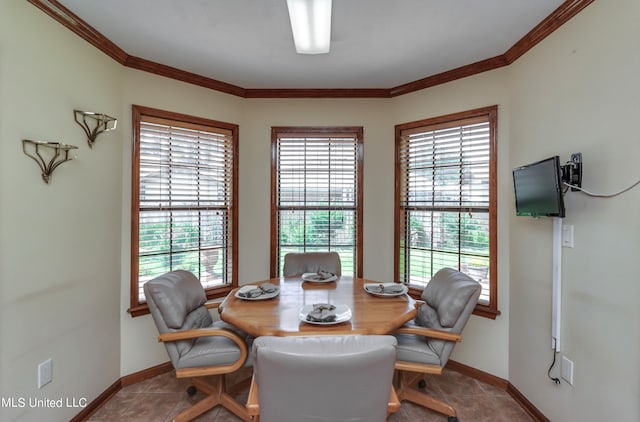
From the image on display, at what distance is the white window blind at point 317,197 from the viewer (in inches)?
129

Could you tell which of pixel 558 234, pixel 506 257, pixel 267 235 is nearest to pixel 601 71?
pixel 558 234

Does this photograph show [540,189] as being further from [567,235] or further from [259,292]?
[259,292]

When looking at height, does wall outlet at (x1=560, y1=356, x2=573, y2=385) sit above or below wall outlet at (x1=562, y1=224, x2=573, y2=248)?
below

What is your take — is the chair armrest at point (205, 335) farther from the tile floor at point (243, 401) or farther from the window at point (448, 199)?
the window at point (448, 199)

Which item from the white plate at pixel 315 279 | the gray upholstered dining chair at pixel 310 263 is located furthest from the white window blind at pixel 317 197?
the white plate at pixel 315 279

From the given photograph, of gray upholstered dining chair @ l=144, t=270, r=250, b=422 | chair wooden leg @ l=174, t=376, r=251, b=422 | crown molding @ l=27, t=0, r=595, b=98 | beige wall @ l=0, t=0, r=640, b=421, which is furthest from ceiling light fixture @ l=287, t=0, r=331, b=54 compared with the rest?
chair wooden leg @ l=174, t=376, r=251, b=422

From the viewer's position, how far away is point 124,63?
8.26 feet

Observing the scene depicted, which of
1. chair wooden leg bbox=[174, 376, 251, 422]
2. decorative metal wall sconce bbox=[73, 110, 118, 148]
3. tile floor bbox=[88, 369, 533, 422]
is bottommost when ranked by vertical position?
tile floor bbox=[88, 369, 533, 422]

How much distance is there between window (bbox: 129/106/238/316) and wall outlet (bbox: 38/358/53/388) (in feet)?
2.27

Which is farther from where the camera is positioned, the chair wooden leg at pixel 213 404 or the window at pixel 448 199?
the window at pixel 448 199

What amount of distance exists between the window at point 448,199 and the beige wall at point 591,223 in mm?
360

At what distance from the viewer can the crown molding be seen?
73.9 inches

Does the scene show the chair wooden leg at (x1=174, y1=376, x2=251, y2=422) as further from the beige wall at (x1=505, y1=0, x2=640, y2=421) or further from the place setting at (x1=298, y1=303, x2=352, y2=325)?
the beige wall at (x1=505, y1=0, x2=640, y2=421)

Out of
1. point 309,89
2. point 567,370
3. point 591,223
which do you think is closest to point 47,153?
point 309,89
